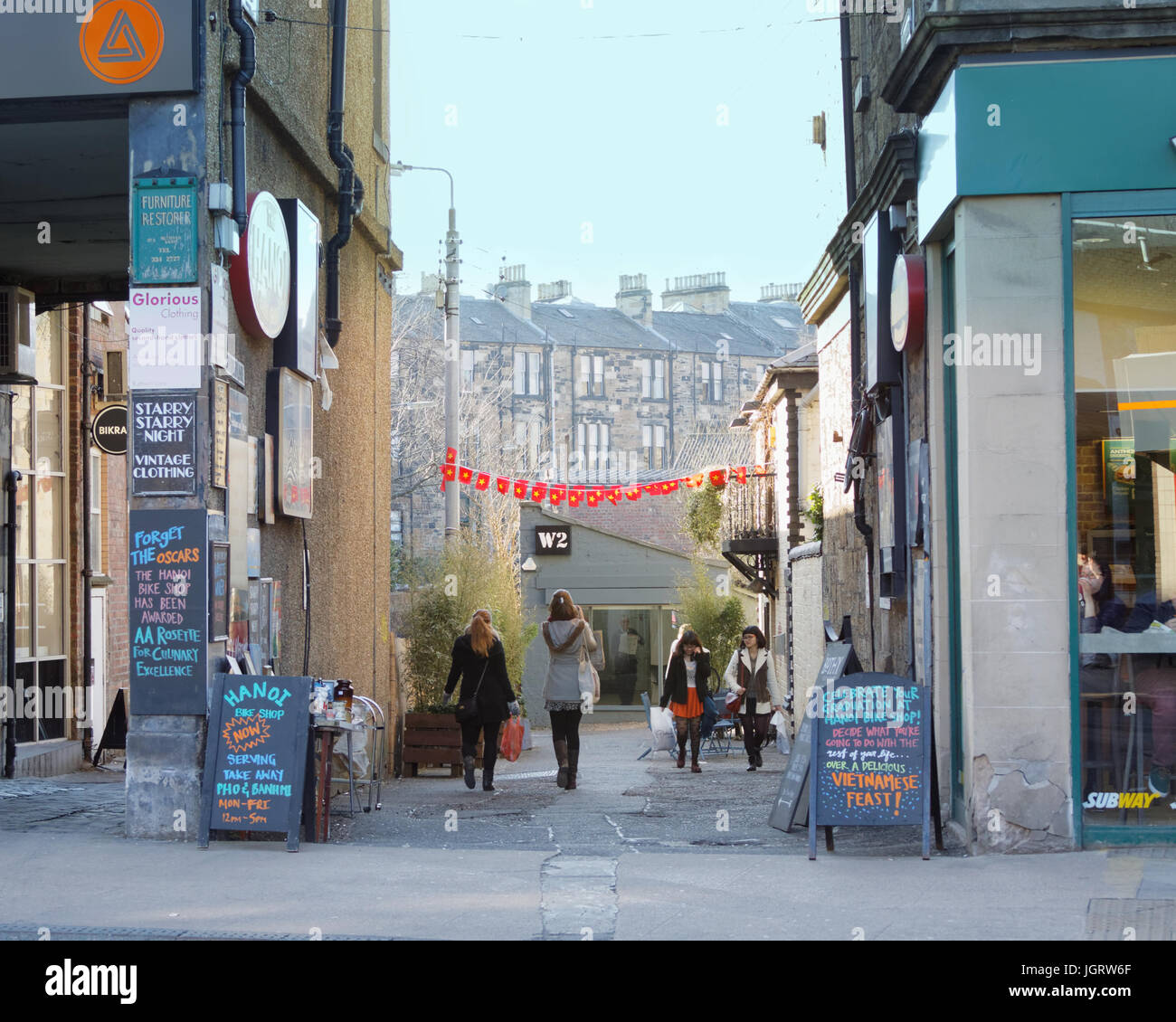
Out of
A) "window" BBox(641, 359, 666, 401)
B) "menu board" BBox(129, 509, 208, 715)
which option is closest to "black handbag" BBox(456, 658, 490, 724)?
"menu board" BBox(129, 509, 208, 715)

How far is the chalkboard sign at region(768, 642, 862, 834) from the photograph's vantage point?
29.6ft

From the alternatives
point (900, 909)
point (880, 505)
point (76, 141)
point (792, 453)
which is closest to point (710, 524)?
point (792, 453)

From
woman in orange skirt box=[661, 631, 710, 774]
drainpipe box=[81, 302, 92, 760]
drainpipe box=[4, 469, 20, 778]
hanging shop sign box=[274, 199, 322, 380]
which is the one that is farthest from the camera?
woman in orange skirt box=[661, 631, 710, 774]

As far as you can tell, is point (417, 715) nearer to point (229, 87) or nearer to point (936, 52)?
point (229, 87)

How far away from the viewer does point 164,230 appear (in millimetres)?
8664

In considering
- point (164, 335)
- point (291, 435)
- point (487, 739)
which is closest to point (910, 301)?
point (164, 335)

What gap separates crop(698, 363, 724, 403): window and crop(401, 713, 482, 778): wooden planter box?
5697 centimetres

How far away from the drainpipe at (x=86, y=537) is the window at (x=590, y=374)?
53604 millimetres

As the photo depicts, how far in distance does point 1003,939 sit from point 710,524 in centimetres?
2647

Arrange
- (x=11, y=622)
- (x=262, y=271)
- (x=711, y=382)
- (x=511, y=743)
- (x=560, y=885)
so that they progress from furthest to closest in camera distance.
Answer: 1. (x=711, y=382)
2. (x=511, y=743)
3. (x=11, y=622)
4. (x=262, y=271)
5. (x=560, y=885)

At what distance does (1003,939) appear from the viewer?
5875 millimetres

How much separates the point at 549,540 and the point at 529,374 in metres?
33.4

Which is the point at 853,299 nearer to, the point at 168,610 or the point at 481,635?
the point at 481,635

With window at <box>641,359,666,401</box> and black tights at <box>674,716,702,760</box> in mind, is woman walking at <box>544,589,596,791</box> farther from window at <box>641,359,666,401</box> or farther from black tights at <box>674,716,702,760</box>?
window at <box>641,359,666,401</box>
